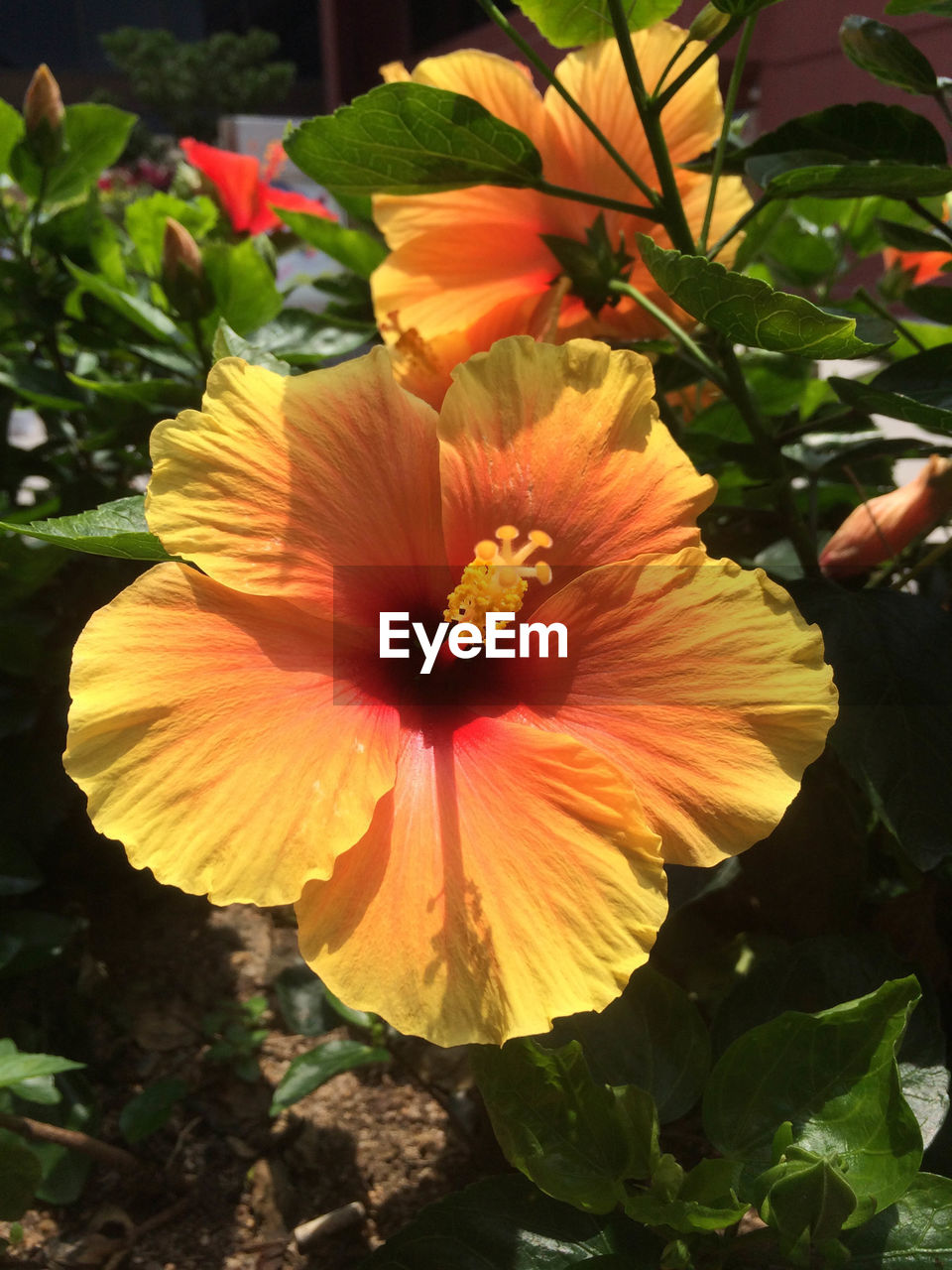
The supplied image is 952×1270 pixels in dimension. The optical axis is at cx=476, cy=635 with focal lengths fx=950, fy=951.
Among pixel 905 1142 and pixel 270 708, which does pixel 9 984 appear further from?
pixel 905 1142

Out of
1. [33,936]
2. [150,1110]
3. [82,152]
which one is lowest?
[150,1110]

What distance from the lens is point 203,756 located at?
635 mm

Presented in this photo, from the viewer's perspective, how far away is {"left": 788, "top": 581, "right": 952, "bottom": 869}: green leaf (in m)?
0.83

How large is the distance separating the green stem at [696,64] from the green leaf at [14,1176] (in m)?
1.09

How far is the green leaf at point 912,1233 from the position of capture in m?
0.68

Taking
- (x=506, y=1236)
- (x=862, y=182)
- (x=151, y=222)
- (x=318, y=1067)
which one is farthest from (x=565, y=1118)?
(x=151, y=222)

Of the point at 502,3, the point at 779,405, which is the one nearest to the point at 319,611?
the point at 779,405

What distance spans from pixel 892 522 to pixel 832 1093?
583 mm

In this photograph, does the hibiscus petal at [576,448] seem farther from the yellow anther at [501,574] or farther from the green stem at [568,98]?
the green stem at [568,98]

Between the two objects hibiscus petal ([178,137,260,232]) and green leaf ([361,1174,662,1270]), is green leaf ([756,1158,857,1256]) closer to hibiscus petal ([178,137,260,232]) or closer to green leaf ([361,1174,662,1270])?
green leaf ([361,1174,662,1270])

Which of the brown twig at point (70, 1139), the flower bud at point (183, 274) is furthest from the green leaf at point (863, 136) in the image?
the brown twig at point (70, 1139)

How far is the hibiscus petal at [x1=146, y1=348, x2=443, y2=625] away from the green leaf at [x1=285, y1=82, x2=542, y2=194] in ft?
0.74

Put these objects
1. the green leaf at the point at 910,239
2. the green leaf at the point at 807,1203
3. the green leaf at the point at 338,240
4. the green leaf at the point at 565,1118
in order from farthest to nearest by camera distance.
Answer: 1. the green leaf at the point at 338,240
2. the green leaf at the point at 910,239
3. the green leaf at the point at 565,1118
4. the green leaf at the point at 807,1203

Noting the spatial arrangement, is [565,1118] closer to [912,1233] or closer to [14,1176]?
[912,1233]
